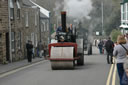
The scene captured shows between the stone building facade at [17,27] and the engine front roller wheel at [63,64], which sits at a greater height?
the stone building facade at [17,27]

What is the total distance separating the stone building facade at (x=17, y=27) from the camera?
27203 millimetres

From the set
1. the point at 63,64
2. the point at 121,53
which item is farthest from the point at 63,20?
the point at 121,53

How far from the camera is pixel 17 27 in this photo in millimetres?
31875

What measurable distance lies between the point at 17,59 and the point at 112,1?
53.7m

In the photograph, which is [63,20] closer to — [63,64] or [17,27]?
[63,64]

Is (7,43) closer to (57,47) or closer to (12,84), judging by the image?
(57,47)

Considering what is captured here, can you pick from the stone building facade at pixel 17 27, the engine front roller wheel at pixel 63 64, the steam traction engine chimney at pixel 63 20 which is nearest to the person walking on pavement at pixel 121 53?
the engine front roller wheel at pixel 63 64

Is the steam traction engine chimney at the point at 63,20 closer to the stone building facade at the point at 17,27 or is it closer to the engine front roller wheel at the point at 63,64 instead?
the engine front roller wheel at the point at 63,64

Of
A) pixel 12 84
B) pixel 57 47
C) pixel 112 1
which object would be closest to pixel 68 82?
pixel 12 84

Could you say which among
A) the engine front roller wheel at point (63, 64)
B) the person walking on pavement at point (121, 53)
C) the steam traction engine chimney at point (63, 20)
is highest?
the steam traction engine chimney at point (63, 20)

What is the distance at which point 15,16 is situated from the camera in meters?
31.4

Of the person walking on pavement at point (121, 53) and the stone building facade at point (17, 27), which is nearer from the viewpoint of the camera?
the person walking on pavement at point (121, 53)

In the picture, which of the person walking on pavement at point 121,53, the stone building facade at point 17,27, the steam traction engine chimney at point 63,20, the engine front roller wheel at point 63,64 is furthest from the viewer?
the stone building facade at point 17,27

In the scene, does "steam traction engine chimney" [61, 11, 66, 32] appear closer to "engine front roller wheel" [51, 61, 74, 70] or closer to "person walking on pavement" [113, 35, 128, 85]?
"engine front roller wheel" [51, 61, 74, 70]
